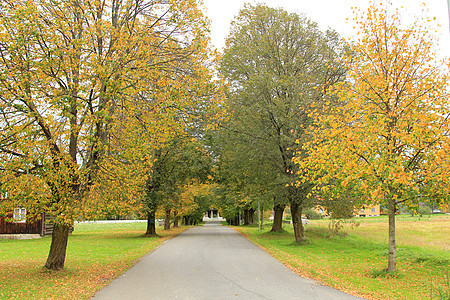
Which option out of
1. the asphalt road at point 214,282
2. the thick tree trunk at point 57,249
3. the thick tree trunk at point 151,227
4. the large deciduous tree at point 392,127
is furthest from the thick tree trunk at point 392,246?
the thick tree trunk at point 151,227

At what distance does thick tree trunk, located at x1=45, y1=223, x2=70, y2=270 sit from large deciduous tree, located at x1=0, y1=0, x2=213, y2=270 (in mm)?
29

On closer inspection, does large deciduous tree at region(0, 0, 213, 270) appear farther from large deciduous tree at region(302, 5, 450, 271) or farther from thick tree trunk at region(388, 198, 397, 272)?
thick tree trunk at region(388, 198, 397, 272)

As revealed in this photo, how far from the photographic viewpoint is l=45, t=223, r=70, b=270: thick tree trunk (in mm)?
10859

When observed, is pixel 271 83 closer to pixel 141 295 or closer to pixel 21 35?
pixel 21 35

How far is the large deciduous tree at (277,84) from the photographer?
1933 centimetres

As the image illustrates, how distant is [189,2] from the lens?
37.7ft

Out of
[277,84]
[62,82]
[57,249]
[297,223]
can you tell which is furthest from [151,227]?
[62,82]

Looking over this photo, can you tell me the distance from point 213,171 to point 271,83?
10.6 m

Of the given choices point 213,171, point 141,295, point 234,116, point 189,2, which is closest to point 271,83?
point 234,116

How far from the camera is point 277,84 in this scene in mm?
19500

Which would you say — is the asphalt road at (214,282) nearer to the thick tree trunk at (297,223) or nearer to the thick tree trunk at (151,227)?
the thick tree trunk at (297,223)

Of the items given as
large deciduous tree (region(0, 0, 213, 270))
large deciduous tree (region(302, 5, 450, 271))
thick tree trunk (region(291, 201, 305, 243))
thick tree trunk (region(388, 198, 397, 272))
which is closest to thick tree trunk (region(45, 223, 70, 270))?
large deciduous tree (region(0, 0, 213, 270))

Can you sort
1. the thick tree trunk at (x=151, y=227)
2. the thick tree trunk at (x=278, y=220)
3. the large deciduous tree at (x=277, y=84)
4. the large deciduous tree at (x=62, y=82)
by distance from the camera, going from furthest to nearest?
the thick tree trunk at (x=278, y=220) → the thick tree trunk at (x=151, y=227) → the large deciduous tree at (x=277, y=84) → the large deciduous tree at (x=62, y=82)

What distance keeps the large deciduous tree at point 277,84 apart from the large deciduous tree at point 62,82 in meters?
8.59
